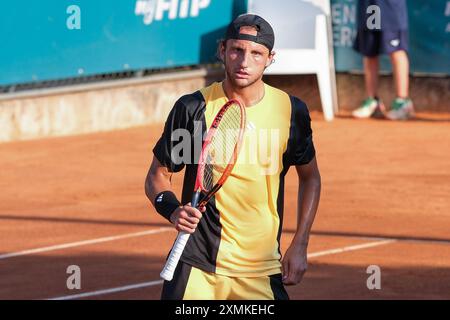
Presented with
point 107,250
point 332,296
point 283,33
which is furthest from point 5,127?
point 332,296

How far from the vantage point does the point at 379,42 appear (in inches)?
706

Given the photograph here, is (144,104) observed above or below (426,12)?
below

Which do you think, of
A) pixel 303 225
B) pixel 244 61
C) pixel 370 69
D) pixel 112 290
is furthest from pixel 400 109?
pixel 244 61

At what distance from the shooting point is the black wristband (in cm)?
589

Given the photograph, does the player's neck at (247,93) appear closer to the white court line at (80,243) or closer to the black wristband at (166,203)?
the black wristband at (166,203)

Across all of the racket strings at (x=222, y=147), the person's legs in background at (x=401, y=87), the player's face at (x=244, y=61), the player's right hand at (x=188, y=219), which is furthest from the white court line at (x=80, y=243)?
the person's legs in background at (x=401, y=87)

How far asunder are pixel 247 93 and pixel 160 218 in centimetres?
632

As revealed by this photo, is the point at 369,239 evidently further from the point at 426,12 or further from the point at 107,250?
the point at 426,12

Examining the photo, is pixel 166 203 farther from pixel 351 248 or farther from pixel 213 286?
pixel 351 248

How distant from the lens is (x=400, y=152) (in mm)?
15625

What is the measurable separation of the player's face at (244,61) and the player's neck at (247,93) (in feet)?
0.14

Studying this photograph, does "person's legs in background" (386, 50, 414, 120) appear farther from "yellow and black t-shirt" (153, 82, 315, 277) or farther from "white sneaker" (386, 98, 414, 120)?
"yellow and black t-shirt" (153, 82, 315, 277)

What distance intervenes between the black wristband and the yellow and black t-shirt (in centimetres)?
10

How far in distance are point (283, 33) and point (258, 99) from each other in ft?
40.5
